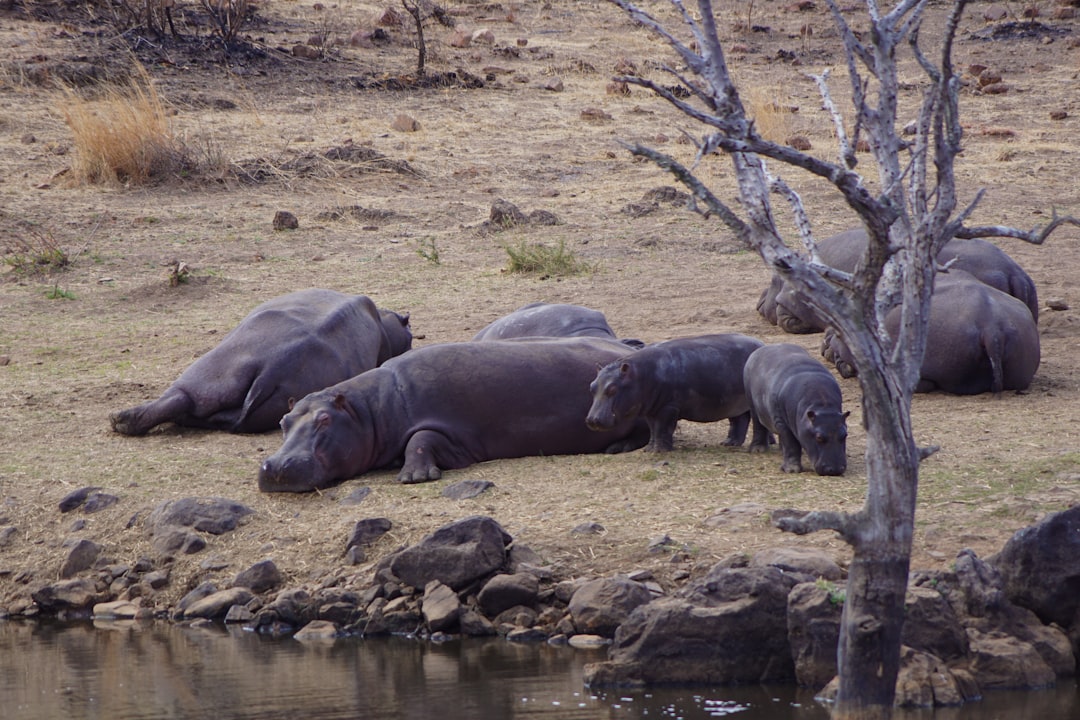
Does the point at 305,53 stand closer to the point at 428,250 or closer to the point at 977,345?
the point at 428,250

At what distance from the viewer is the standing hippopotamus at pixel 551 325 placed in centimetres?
859

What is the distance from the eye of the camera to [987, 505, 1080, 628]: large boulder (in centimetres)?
476

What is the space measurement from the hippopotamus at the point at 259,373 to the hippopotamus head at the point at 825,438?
272cm

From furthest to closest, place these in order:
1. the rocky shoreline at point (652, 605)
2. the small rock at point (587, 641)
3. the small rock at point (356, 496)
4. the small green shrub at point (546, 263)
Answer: the small green shrub at point (546, 263) → the small rock at point (356, 496) → the small rock at point (587, 641) → the rocky shoreline at point (652, 605)

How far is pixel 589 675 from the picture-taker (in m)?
4.73

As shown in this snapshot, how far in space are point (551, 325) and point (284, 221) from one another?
215 inches

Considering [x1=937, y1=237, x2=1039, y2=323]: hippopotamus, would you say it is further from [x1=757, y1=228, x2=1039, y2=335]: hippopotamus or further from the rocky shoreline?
the rocky shoreline

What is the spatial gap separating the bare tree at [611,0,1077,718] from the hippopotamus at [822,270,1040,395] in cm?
410

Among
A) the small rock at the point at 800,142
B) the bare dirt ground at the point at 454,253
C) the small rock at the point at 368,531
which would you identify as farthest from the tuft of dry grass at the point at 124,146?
the small rock at the point at 368,531

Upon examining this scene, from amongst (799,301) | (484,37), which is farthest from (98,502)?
(484,37)

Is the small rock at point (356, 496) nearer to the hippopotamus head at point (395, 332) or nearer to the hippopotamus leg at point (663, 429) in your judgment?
the hippopotamus leg at point (663, 429)

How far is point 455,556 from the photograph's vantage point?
218 inches

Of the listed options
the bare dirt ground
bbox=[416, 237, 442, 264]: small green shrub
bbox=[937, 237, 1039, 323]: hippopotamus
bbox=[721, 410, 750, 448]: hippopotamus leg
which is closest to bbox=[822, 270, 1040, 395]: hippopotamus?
the bare dirt ground

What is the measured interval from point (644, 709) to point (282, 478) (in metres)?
2.76
